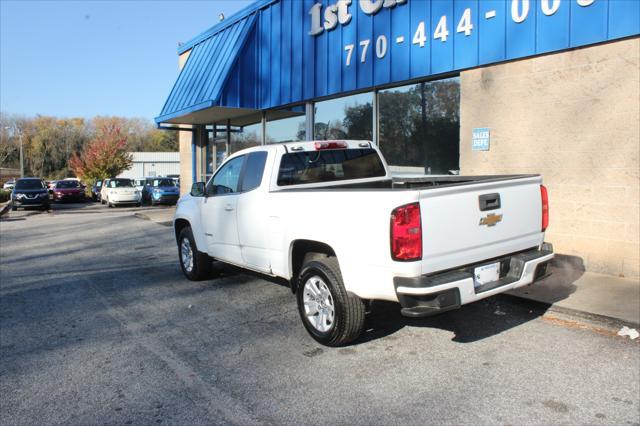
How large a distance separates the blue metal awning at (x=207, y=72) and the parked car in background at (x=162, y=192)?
10166 millimetres

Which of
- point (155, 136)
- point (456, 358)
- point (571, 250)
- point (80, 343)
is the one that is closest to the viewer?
point (456, 358)

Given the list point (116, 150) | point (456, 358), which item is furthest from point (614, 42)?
point (116, 150)

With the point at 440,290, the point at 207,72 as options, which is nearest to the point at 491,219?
the point at 440,290

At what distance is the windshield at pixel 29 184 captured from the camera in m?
25.9

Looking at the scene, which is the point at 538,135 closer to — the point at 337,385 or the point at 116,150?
the point at 337,385

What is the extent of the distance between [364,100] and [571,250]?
5.28m

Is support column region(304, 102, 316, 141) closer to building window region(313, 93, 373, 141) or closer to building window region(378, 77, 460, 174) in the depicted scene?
building window region(313, 93, 373, 141)

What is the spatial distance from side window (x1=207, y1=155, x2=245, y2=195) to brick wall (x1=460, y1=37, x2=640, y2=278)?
4.29 metres

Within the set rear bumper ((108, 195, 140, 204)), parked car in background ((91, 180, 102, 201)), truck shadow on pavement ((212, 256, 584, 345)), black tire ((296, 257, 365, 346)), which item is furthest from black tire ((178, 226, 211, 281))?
parked car in background ((91, 180, 102, 201))

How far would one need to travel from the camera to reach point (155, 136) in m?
93.3

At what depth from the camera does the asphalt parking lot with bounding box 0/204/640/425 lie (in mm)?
3512

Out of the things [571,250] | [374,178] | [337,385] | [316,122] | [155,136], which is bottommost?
[337,385]

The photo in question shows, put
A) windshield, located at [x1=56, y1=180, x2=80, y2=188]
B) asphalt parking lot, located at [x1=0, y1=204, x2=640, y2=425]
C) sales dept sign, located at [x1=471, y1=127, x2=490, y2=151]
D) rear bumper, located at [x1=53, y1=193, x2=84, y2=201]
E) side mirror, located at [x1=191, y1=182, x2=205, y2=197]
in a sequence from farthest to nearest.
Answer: windshield, located at [x1=56, y1=180, x2=80, y2=188], rear bumper, located at [x1=53, y1=193, x2=84, y2=201], sales dept sign, located at [x1=471, y1=127, x2=490, y2=151], side mirror, located at [x1=191, y1=182, x2=205, y2=197], asphalt parking lot, located at [x1=0, y1=204, x2=640, y2=425]

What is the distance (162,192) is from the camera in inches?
1054
